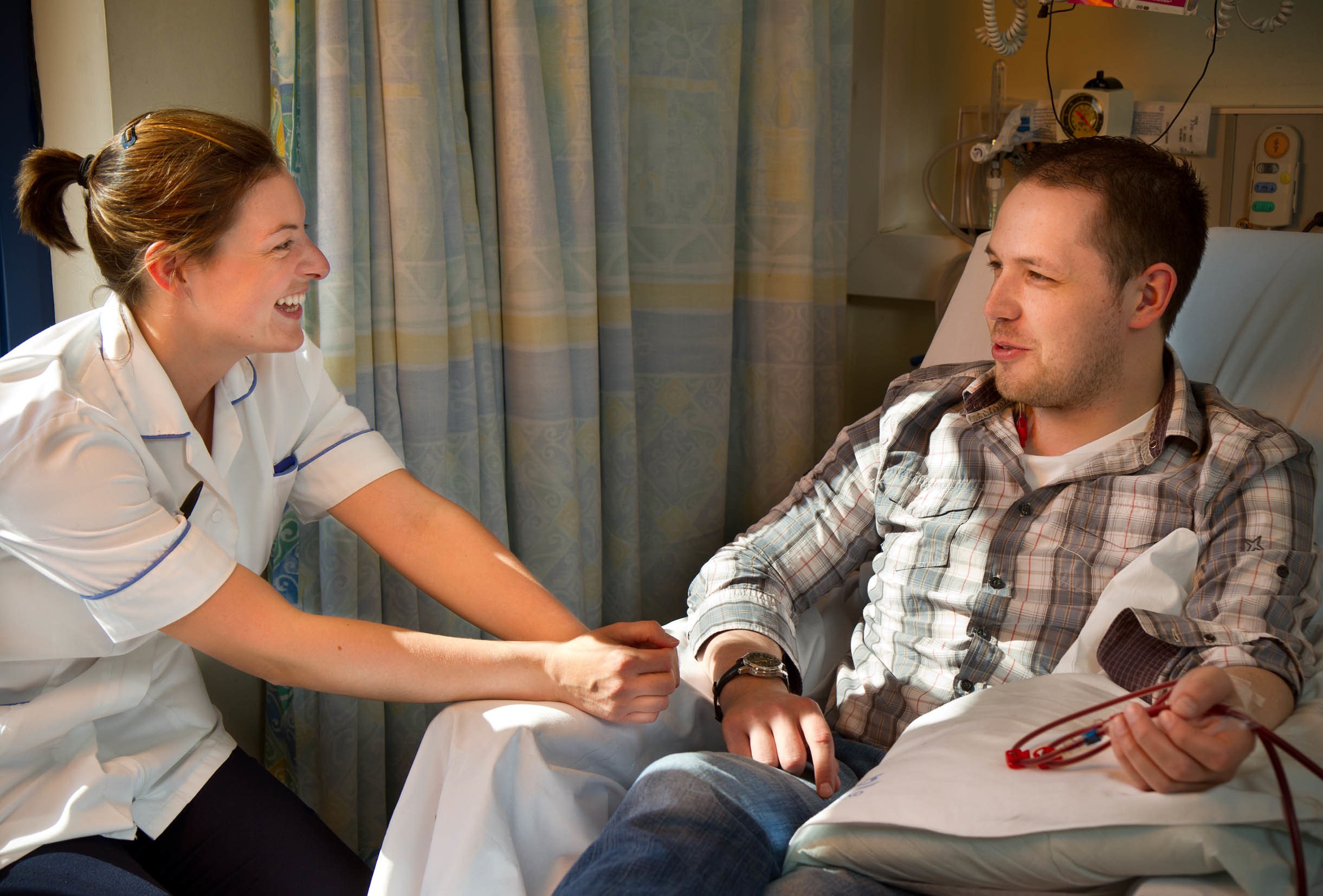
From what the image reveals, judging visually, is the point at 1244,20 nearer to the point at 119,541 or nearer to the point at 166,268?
the point at 166,268

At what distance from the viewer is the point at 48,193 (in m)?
1.29

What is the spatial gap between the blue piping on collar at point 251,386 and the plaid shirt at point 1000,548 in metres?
0.65

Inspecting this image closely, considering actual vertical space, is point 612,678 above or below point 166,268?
below

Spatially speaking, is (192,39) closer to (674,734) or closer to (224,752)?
(224,752)

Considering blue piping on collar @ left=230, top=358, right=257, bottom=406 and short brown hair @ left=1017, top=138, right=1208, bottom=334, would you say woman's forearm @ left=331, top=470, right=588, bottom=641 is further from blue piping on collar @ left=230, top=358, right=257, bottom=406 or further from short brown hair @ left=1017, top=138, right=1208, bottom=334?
short brown hair @ left=1017, top=138, right=1208, bottom=334

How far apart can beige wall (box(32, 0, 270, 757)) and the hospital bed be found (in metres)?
0.96

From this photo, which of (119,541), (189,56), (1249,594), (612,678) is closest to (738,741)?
(612,678)

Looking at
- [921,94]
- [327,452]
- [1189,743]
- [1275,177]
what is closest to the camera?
[1189,743]

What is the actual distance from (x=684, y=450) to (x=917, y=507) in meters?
0.69

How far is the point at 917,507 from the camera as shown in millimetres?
1484

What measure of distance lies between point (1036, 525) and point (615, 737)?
58cm

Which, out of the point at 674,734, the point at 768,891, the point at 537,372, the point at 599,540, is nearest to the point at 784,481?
the point at 599,540

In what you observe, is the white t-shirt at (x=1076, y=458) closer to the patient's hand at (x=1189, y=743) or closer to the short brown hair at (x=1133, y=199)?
the short brown hair at (x=1133, y=199)

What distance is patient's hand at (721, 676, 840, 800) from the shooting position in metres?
1.24
